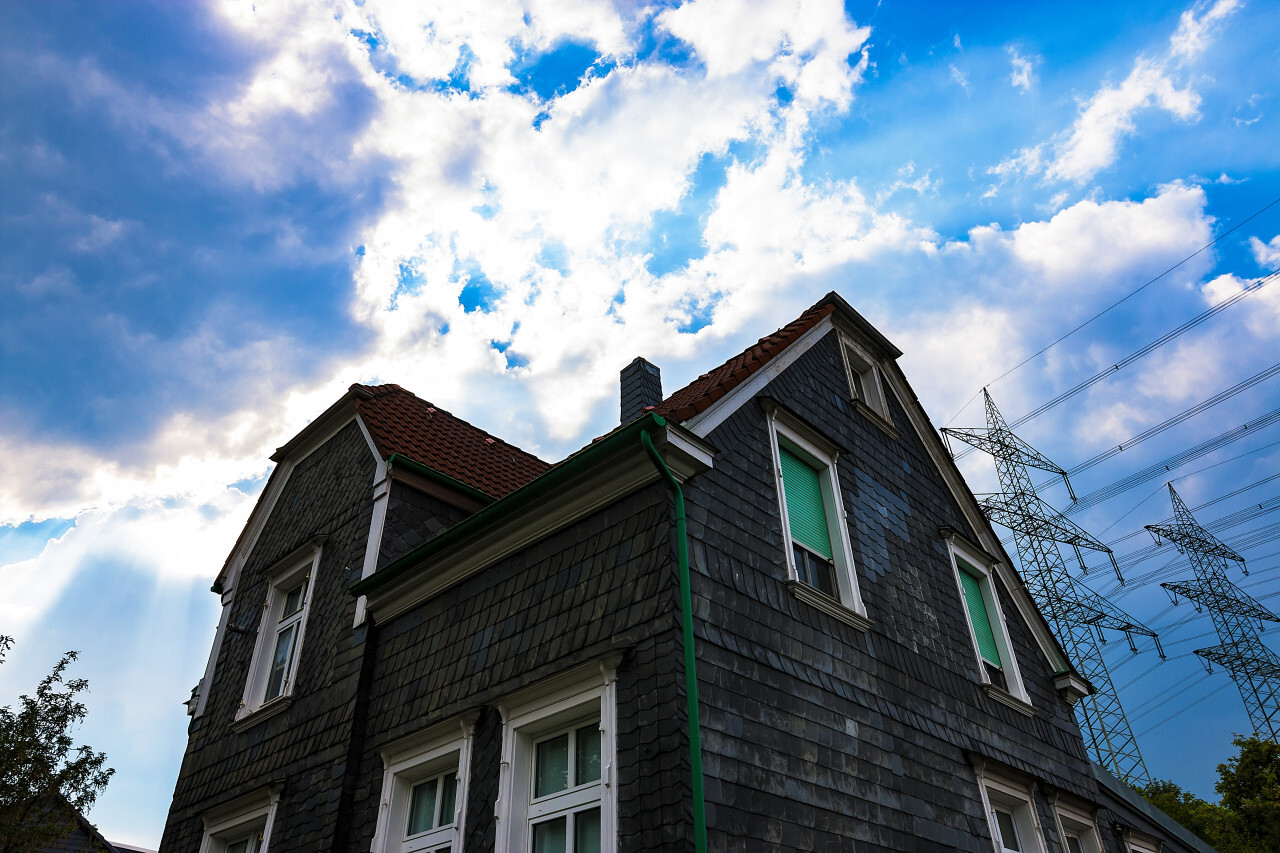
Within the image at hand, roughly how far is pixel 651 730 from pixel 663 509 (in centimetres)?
179

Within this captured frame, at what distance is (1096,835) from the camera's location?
10750 millimetres

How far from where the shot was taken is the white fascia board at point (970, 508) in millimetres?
12242

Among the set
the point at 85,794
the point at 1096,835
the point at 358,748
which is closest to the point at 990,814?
the point at 1096,835

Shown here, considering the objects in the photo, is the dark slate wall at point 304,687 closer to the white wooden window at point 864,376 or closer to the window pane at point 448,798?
the window pane at point 448,798

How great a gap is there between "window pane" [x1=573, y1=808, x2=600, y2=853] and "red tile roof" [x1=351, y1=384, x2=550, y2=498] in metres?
5.79

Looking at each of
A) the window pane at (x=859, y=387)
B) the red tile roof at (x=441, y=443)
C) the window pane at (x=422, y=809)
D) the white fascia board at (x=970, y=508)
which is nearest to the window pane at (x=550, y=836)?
the window pane at (x=422, y=809)

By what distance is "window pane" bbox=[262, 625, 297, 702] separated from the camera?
37.0ft

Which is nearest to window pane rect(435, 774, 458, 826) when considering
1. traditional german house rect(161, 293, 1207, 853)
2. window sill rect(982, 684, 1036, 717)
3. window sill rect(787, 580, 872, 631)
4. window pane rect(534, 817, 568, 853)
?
traditional german house rect(161, 293, 1207, 853)

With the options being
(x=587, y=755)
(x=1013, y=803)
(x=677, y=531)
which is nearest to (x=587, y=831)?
(x=587, y=755)

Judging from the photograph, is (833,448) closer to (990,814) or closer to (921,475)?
(921,475)

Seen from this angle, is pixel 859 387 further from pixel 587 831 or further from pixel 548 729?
pixel 587 831

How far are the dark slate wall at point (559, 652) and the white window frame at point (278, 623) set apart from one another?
74.0 inches

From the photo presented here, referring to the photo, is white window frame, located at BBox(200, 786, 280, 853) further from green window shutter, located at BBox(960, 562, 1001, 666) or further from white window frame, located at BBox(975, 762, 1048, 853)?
green window shutter, located at BBox(960, 562, 1001, 666)

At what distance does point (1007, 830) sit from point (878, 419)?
16.7ft
